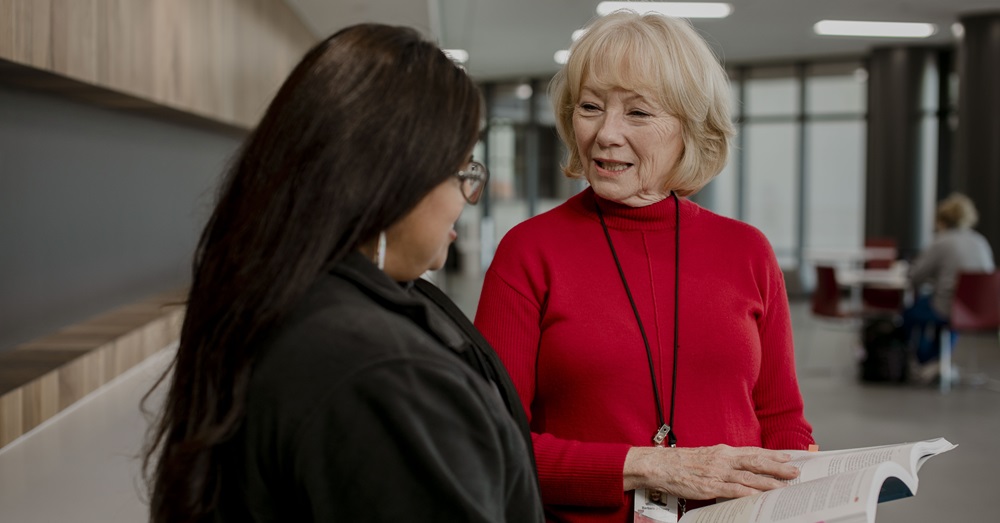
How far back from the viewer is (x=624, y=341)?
1.55 meters

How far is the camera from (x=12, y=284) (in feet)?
9.22

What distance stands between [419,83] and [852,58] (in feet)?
45.2

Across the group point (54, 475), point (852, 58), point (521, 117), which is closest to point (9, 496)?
point (54, 475)

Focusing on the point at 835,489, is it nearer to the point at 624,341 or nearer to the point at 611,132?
the point at 624,341

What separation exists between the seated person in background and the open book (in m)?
6.78

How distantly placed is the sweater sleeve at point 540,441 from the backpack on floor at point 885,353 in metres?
6.77

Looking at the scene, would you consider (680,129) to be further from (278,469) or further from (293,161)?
(278,469)

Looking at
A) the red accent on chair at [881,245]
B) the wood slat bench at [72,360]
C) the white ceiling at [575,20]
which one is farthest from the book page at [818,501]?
the red accent on chair at [881,245]

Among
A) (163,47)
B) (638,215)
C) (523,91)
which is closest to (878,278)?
(163,47)

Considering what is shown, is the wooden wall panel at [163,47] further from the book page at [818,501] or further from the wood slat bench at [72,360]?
the book page at [818,501]

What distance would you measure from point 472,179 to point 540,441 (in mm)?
599

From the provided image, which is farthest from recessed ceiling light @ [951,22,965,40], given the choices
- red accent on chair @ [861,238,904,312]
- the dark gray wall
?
the dark gray wall

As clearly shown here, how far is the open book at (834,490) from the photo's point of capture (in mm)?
1158

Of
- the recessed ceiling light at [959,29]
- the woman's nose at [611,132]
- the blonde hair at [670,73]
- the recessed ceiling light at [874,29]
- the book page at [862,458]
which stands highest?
the recessed ceiling light at [874,29]
